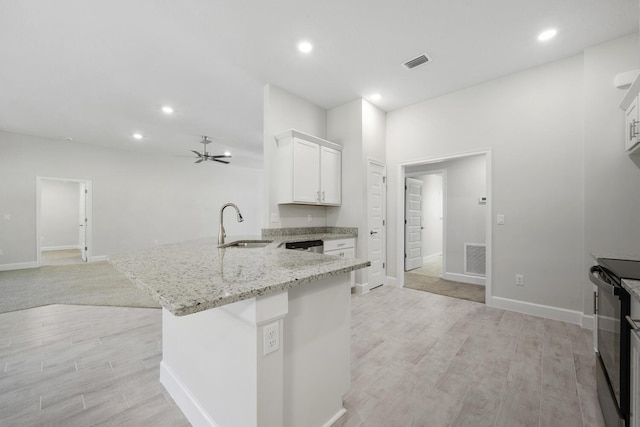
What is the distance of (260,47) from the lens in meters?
2.74

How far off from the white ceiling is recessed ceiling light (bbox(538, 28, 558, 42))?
0.18ft

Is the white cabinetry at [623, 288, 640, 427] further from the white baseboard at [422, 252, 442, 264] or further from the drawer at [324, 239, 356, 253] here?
the white baseboard at [422, 252, 442, 264]

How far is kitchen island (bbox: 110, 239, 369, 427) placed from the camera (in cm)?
95

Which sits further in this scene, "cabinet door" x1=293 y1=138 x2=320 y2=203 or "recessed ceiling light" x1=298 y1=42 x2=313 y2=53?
"cabinet door" x1=293 y1=138 x2=320 y2=203

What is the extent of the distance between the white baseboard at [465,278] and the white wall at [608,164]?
1772 millimetres

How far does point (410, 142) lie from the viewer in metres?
4.13

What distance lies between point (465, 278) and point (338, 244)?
2.62m

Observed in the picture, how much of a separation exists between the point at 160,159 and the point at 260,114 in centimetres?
446

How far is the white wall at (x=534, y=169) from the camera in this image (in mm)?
2830

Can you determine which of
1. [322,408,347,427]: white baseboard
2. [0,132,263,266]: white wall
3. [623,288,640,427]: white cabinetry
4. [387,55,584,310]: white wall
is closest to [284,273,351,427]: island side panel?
[322,408,347,427]: white baseboard

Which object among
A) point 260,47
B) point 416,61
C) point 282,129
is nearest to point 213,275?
point 260,47

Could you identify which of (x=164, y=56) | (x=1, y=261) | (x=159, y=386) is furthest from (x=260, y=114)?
(x=1, y=261)

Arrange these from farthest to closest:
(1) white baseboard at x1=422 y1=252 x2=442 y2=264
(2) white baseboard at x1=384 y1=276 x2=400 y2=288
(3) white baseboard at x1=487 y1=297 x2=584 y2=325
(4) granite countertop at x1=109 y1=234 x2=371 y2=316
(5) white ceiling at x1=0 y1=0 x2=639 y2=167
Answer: (1) white baseboard at x1=422 y1=252 x2=442 y2=264
(2) white baseboard at x1=384 y1=276 x2=400 y2=288
(3) white baseboard at x1=487 y1=297 x2=584 y2=325
(5) white ceiling at x1=0 y1=0 x2=639 y2=167
(4) granite countertop at x1=109 y1=234 x2=371 y2=316

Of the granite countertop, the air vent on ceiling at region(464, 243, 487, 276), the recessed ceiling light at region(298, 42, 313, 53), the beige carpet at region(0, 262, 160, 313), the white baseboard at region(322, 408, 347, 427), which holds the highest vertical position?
the recessed ceiling light at region(298, 42, 313, 53)
